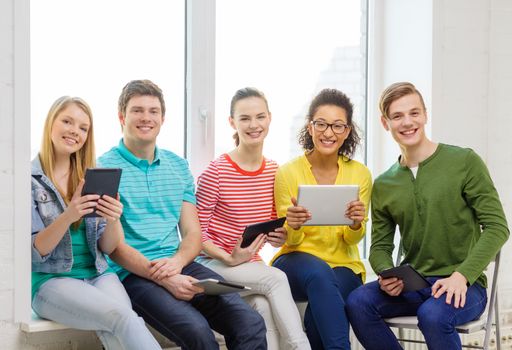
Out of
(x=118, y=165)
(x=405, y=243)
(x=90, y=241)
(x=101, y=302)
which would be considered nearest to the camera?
(x=101, y=302)

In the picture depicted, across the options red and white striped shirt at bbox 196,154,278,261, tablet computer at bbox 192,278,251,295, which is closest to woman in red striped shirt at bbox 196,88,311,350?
red and white striped shirt at bbox 196,154,278,261

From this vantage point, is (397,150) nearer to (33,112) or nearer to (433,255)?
(433,255)

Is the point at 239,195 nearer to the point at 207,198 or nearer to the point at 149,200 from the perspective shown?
the point at 207,198

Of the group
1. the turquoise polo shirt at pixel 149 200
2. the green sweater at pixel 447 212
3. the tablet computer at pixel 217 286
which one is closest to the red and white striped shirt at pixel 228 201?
the turquoise polo shirt at pixel 149 200

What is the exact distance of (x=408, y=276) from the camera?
8.96ft

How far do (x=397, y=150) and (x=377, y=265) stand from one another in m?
1.00

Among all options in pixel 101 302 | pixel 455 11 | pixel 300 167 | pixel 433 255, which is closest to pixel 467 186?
pixel 433 255

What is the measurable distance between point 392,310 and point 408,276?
189 millimetres

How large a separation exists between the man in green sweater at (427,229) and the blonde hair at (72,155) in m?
1.08

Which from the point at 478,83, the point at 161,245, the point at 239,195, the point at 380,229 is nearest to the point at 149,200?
the point at 161,245

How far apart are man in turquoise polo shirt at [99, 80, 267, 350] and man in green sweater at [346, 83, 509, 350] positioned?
500 mm

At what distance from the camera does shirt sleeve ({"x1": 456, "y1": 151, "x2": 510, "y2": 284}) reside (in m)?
2.75

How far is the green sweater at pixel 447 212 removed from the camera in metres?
2.84

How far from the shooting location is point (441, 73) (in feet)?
12.0
